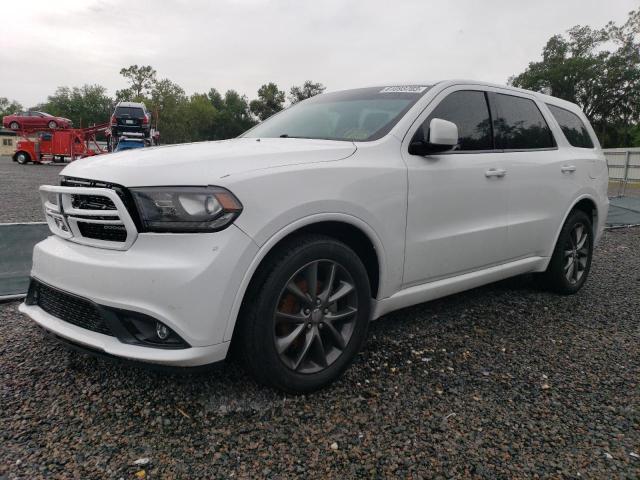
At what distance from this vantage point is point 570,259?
4207 mm

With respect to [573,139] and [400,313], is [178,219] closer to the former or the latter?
[400,313]

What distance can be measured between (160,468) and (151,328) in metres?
0.55

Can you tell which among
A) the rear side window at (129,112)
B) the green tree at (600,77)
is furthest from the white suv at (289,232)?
the green tree at (600,77)

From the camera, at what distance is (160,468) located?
6.08 ft

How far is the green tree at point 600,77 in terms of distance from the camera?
3874 cm

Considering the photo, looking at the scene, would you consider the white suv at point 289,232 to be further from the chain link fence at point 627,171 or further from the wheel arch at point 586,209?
the chain link fence at point 627,171

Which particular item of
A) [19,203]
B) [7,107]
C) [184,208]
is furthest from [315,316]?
[7,107]

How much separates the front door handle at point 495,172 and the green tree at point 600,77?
39594 millimetres

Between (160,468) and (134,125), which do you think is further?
(134,125)

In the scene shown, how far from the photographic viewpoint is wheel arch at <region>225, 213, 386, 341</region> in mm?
2064

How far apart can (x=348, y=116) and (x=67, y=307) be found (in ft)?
6.53

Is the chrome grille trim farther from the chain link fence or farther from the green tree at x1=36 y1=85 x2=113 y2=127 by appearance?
the green tree at x1=36 y1=85 x2=113 y2=127

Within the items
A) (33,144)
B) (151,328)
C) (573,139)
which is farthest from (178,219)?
(33,144)

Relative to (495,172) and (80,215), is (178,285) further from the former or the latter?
(495,172)
